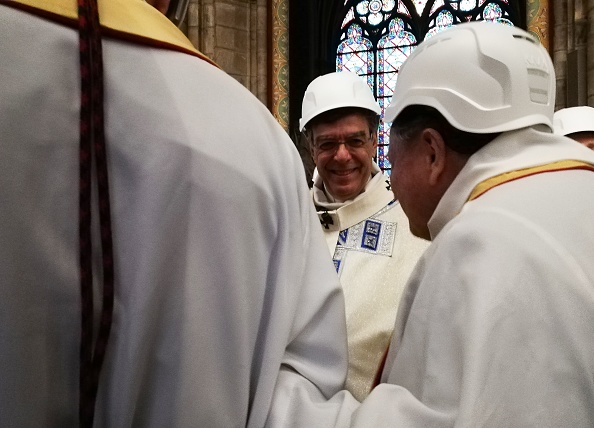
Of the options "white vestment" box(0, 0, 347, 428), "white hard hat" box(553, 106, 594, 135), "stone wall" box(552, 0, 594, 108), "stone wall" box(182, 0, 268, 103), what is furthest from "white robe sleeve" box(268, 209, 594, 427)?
"stone wall" box(182, 0, 268, 103)

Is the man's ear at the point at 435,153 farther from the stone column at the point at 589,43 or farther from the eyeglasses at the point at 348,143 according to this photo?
the stone column at the point at 589,43

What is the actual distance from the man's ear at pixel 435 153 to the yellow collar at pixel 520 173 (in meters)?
0.16

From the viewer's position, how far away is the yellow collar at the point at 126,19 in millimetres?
951

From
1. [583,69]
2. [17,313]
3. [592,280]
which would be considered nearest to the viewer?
[17,313]

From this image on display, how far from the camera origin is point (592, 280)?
132 centimetres

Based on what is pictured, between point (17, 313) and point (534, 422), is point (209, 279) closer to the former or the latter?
point (17, 313)

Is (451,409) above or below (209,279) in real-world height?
below

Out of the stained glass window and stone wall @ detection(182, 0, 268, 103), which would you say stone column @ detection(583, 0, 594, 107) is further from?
stone wall @ detection(182, 0, 268, 103)

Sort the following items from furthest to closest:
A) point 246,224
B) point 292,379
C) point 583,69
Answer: point 583,69 < point 292,379 < point 246,224

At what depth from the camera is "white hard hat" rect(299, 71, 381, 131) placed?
349cm

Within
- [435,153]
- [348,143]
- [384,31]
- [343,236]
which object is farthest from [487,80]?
[384,31]

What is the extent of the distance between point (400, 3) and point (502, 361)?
1097 cm

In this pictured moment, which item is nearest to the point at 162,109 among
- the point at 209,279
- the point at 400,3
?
A: the point at 209,279

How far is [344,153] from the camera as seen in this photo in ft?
11.0
